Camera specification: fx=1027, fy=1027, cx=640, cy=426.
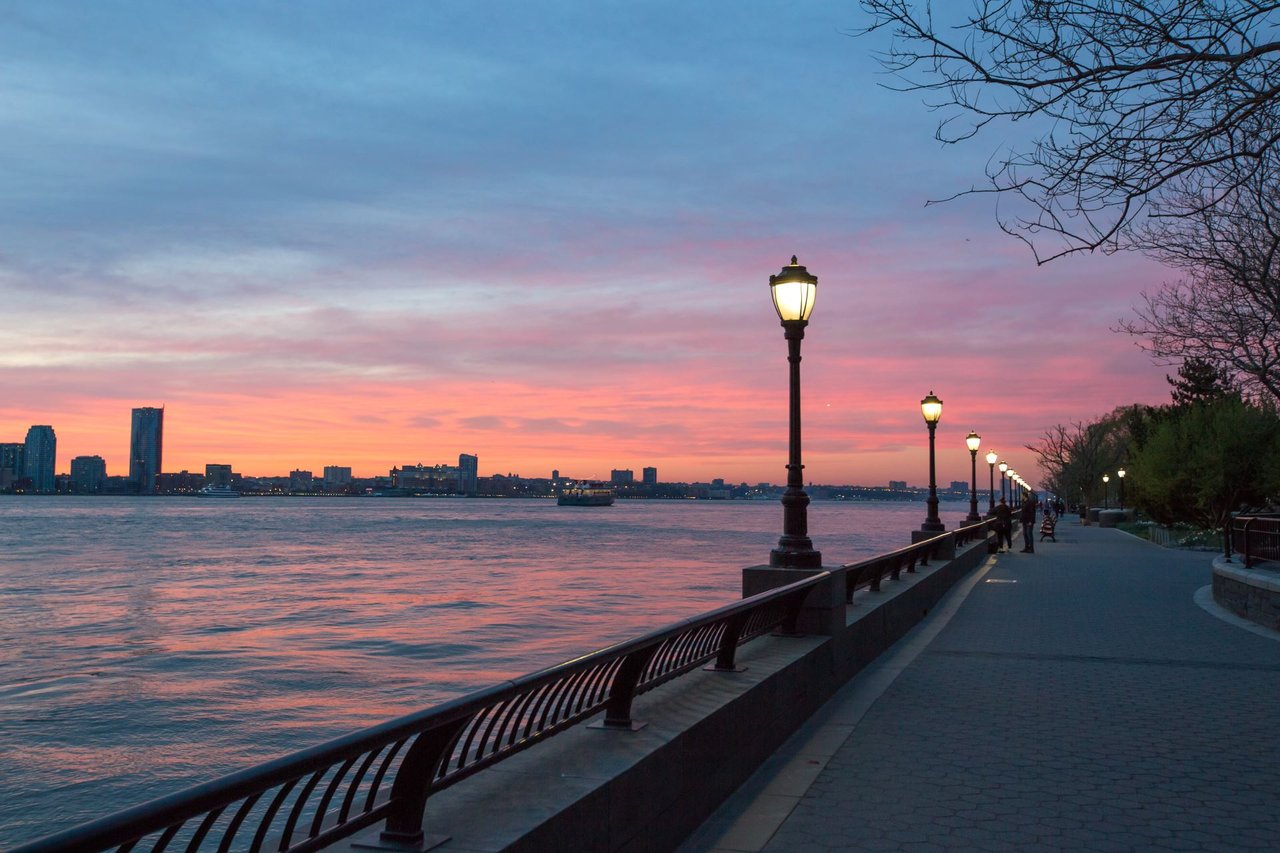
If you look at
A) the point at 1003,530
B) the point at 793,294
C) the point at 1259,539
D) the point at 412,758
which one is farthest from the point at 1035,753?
the point at 1003,530

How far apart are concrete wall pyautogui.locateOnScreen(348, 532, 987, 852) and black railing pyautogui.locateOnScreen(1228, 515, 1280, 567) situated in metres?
11.8

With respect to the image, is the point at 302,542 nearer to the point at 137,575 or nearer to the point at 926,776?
the point at 137,575

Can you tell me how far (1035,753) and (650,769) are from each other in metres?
3.71

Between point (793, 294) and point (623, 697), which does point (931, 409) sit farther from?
point (623, 697)

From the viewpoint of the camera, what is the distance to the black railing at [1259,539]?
55.7 ft

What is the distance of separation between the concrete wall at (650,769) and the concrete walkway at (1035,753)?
0.21m

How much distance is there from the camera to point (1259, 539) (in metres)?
18.0

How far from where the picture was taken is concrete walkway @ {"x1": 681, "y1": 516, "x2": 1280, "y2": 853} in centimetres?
559

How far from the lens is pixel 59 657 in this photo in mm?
22000

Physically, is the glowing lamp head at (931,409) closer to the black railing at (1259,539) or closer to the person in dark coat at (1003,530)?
the black railing at (1259,539)

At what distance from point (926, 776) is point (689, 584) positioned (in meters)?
32.8

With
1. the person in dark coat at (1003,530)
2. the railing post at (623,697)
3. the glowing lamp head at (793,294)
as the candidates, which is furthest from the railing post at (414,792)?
the person in dark coat at (1003,530)

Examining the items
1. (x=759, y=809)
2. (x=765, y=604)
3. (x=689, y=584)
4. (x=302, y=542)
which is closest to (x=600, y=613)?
(x=689, y=584)

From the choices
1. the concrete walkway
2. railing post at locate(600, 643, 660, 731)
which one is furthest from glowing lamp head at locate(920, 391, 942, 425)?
railing post at locate(600, 643, 660, 731)
